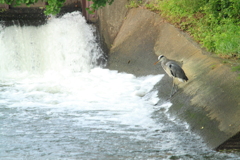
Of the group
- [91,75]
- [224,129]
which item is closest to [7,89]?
[91,75]

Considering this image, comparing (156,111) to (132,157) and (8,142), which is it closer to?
(132,157)

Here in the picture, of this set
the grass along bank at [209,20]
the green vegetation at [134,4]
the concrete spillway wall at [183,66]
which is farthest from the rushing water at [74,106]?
the green vegetation at [134,4]

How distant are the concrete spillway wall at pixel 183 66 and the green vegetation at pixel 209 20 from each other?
0.28 meters

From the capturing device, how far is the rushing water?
5.39 meters

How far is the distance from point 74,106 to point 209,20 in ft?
14.6

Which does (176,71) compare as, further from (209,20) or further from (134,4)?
(134,4)

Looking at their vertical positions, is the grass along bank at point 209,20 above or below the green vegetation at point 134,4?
below

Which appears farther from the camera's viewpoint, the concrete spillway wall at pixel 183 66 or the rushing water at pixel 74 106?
the concrete spillway wall at pixel 183 66

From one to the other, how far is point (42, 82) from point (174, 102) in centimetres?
520

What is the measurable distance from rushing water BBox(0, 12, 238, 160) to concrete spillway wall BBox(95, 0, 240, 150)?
27 centimetres

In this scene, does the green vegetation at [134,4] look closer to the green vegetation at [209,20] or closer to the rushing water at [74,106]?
the green vegetation at [209,20]

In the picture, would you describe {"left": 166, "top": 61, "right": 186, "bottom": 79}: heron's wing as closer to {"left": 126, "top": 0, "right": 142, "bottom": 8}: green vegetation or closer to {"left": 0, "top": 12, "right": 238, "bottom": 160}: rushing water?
{"left": 0, "top": 12, "right": 238, "bottom": 160}: rushing water

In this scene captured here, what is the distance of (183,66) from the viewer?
332 inches

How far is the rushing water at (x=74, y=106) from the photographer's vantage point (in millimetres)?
5391
